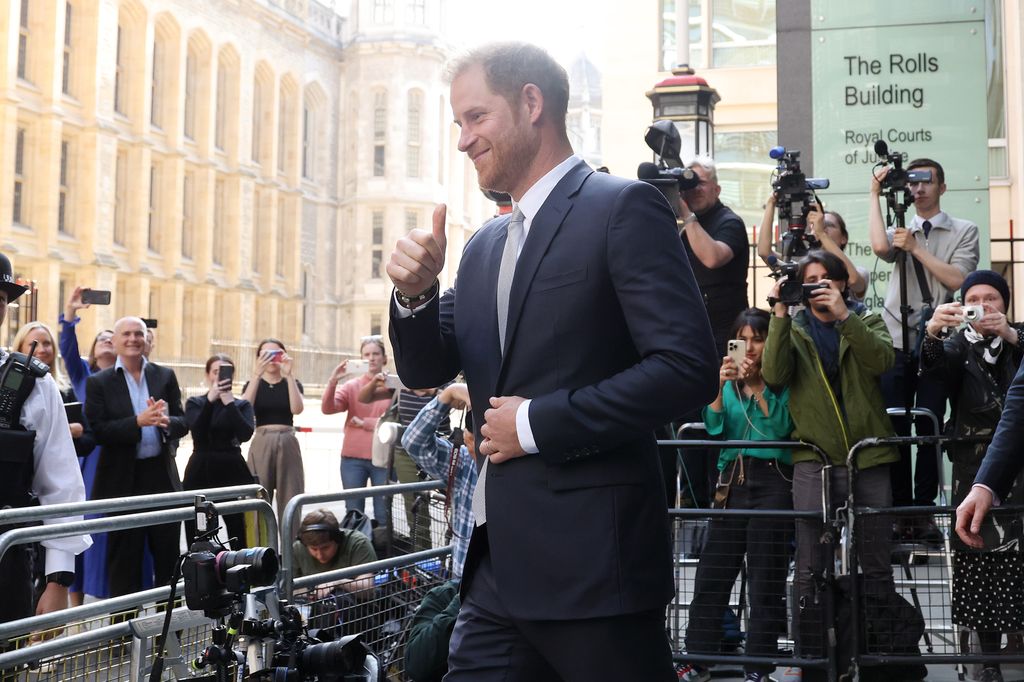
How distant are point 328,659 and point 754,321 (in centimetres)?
370

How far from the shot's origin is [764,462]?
6.74m

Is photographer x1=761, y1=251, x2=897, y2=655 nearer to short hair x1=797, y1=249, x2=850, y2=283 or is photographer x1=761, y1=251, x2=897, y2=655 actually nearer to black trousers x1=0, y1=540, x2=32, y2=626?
short hair x1=797, y1=249, x2=850, y2=283

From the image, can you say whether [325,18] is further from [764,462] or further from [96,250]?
[764,462]

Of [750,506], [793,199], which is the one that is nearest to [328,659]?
[750,506]

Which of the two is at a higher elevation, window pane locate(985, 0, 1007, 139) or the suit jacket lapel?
window pane locate(985, 0, 1007, 139)

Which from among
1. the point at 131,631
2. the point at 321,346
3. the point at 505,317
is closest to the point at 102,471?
the point at 131,631

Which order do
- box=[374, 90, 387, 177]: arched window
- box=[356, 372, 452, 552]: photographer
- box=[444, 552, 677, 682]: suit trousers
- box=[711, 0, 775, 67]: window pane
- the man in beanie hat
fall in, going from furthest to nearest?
1. box=[374, 90, 387, 177]: arched window
2. box=[711, 0, 775, 67]: window pane
3. box=[356, 372, 452, 552]: photographer
4. the man in beanie hat
5. box=[444, 552, 677, 682]: suit trousers

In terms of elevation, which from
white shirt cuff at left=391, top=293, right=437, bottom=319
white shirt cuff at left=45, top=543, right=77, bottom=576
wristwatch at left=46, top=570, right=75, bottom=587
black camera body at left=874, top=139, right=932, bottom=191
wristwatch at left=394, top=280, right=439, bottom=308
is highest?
black camera body at left=874, top=139, right=932, bottom=191

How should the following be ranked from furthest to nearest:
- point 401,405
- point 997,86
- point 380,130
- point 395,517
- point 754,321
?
point 380,130
point 997,86
point 401,405
point 395,517
point 754,321

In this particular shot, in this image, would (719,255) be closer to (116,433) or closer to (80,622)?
(80,622)

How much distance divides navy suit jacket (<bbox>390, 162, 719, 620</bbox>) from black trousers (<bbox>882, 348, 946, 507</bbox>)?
190 inches

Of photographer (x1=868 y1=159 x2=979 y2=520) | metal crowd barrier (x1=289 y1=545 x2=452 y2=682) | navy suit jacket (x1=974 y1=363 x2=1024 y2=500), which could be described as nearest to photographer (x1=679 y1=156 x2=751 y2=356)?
photographer (x1=868 y1=159 x2=979 y2=520)

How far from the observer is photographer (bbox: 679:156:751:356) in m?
7.26

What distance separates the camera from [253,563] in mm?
3607
